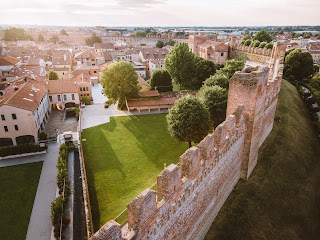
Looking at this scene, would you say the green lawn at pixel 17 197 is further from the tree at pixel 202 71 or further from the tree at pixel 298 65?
the tree at pixel 298 65

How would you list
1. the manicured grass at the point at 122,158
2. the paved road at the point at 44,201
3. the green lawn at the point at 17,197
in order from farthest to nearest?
the manicured grass at the point at 122,158 → the green lawn at the point at 17,197 → the paved road at the point at 44,201

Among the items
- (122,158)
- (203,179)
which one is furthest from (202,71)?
(203,179)

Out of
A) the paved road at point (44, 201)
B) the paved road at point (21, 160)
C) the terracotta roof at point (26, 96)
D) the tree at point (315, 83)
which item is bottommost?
the paved road at point (44, 201)

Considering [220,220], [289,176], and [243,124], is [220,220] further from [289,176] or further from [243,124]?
[289,176]

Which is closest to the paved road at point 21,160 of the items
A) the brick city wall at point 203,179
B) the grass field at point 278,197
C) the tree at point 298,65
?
the brick city wall at point 203,179

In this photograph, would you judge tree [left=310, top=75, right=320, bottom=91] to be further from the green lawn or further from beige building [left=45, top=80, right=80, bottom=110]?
the green lawn

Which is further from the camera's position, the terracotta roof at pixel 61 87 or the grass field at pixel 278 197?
the terracotta roof at pixel 61 87

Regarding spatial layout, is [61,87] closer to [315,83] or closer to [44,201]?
[44,201]

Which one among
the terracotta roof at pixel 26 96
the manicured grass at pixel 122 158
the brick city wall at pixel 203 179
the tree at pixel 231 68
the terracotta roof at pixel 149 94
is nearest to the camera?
the brick city wall at pixel 203 179
